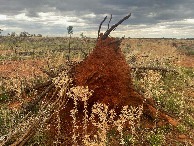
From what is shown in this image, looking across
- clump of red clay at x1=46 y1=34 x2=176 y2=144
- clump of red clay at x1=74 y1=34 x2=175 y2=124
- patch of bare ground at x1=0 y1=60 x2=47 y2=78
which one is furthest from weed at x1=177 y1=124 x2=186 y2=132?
patch of bare ground at x1=0 y1=60 x2=47 y2=78

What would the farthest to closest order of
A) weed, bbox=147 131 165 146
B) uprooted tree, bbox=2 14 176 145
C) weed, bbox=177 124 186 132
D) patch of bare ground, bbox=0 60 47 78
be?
patch of bare ground, bbox=0 60 47 78, weed, bbox=177 124 186 132, uprooted tree, bbox=2 14 176 145, weed, bbox=147 131 165 146

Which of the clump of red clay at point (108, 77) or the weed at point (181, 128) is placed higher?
the clump of red clay at point (108, 77)

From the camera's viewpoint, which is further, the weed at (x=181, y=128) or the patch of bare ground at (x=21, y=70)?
the patch of bare ground at (x=21, y=70)

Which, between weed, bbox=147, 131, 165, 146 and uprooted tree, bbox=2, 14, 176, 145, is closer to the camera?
weed, bbox=147, 131, 165, 146

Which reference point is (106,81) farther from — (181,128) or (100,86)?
(181,128)

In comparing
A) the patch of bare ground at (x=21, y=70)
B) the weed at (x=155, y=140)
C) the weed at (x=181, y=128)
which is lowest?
the weed at (x=181, y=128)

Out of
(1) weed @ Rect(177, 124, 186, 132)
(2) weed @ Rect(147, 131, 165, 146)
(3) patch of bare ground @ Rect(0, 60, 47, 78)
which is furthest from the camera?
(3) patch of bare ground @ Rect(0, 60, 47, 78)

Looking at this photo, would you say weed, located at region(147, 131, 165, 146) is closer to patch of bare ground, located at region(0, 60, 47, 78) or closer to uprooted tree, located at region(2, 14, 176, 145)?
uprooted tree, located at region(2, 14, 176, 145)

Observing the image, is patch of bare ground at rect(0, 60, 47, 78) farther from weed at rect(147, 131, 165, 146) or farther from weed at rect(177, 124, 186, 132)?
weed at rect(177, 124, 186, 132)

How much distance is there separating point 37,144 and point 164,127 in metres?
2.92

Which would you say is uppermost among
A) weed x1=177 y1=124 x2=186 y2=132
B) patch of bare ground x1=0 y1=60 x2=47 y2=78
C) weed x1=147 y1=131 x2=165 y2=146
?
patch of bare ground x1=0 y1=60 x2=47 y2=78

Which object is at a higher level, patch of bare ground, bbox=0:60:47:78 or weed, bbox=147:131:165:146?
patch of bare ground, bbox=0:60:47:78

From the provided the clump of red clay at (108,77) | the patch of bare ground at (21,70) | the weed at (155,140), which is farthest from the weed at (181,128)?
the patch of bare ground at (21,70)

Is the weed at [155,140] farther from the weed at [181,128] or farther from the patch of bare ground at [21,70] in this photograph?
the patch of bare ground at [21,70]
